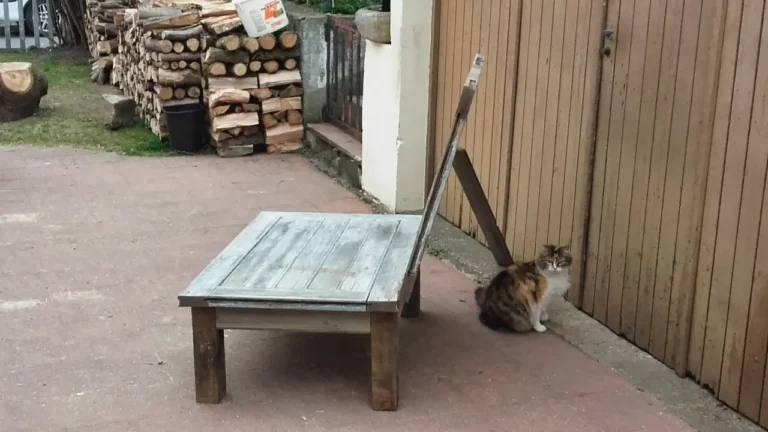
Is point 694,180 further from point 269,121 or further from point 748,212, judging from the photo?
point 269,121

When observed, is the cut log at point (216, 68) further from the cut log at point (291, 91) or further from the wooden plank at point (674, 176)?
the wooden plank at point (674, 176)

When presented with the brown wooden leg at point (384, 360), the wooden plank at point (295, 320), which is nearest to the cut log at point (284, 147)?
the wooden plank at point (295, 320)

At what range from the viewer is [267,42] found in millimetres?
8734

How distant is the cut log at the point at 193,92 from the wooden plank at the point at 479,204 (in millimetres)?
5106

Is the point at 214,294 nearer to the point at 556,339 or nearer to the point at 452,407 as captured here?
the point at 452,407

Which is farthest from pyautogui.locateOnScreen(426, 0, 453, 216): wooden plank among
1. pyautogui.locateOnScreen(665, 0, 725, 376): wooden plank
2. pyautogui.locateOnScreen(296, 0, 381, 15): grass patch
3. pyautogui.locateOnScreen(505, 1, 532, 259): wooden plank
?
pyautogui.locateOnScreen(296, 0, 381, 15): grass patch

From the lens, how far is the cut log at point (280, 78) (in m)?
8.84

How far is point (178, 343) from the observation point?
4559 millimetres

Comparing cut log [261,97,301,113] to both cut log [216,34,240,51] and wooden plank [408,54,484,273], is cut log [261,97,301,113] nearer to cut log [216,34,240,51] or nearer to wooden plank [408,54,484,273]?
cut log [216,34,240,51]

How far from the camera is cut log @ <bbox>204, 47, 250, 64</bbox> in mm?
8602

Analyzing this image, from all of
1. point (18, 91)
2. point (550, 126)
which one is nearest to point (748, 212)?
point (550, 126)

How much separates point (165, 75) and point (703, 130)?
626cm

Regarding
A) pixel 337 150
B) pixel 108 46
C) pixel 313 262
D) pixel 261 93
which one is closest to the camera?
pixel 313 262

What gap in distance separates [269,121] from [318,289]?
5458 millimetres
